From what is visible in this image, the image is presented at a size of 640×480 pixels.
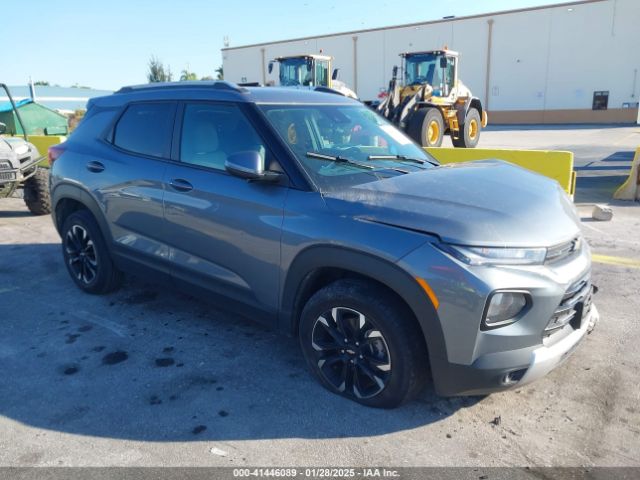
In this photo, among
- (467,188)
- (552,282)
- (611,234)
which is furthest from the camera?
(611,234)

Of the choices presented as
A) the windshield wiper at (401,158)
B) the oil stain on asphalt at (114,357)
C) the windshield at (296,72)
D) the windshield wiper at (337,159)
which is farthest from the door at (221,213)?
the windshield at (296,72)

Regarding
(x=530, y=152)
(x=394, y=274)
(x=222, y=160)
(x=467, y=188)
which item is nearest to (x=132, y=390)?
(x=222, y=160)

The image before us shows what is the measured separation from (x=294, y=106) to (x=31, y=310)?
294cm

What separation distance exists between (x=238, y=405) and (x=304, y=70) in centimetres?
1825

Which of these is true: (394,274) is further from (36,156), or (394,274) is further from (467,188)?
(36,156)

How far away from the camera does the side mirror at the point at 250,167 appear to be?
3.10 meters

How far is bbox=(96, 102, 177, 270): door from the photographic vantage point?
13.0 ft

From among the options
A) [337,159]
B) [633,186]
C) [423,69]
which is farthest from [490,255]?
[423,69]

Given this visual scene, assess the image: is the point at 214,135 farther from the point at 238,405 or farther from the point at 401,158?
the point at 238,405

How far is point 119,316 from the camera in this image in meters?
4.41

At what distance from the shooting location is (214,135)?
12.1 ft

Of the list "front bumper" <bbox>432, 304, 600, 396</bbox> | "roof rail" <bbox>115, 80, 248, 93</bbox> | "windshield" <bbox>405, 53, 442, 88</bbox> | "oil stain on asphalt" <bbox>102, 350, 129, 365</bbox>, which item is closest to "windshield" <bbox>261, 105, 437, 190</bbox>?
"roof rail" <bbox>115, 80, 248, 93</bbox>

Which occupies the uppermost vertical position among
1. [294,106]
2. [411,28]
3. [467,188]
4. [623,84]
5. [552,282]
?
[411,28]

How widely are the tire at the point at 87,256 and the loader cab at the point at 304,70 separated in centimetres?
1577
